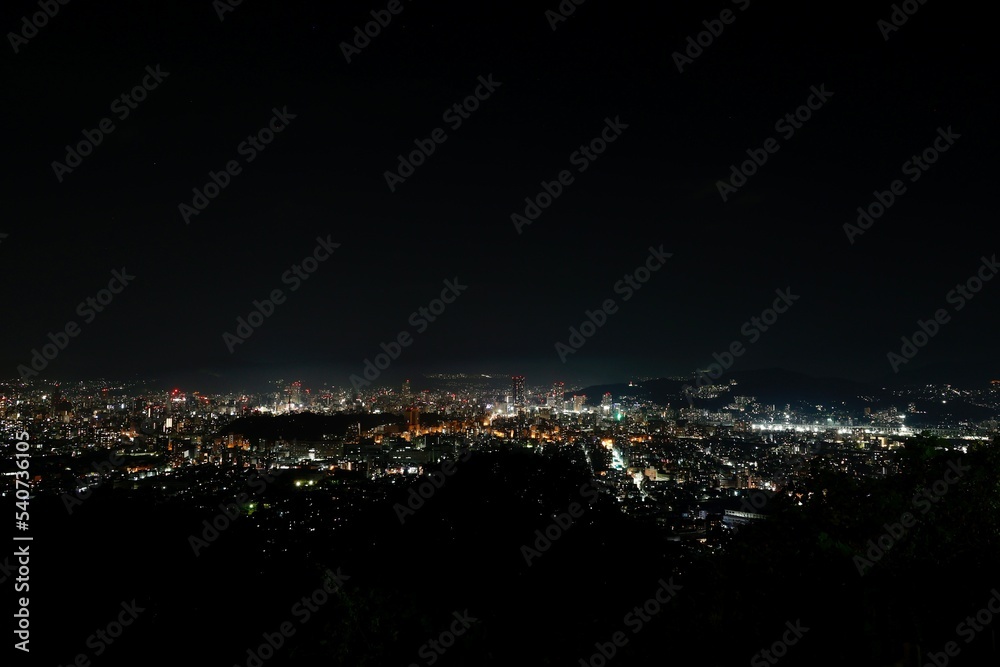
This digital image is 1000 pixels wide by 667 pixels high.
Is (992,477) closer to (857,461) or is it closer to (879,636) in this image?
(879,636)
